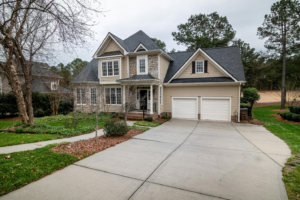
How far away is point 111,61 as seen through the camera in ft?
48.6

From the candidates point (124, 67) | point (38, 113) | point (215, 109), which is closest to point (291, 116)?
point (215, 109)

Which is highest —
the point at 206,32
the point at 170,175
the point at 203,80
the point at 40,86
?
the point at 206,32

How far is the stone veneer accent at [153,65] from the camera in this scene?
535 inches

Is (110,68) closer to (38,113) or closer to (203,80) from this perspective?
(38,113)

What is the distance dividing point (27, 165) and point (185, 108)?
11.6 m

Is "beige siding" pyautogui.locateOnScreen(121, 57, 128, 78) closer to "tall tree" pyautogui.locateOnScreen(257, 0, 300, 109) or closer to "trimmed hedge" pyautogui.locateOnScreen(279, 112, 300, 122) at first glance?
"trimmed hedge" pyautogui.locateOnScreen(279, 112, 300, 122)

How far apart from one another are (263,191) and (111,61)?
14209mm

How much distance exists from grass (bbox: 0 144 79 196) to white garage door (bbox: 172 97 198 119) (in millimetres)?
10502

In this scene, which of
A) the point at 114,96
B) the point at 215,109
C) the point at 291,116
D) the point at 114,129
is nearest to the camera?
the point at 114,129

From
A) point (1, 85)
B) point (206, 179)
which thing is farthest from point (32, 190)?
point (1, 85)

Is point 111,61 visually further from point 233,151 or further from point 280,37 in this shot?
point 280,37

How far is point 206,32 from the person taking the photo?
2569cm

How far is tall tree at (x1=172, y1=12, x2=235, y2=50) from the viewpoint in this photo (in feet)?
80.3

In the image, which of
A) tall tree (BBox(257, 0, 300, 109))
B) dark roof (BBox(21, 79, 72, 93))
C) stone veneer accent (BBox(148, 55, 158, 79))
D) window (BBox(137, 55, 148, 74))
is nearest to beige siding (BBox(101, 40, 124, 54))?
window (BBox(137, 55, 148, 74))
